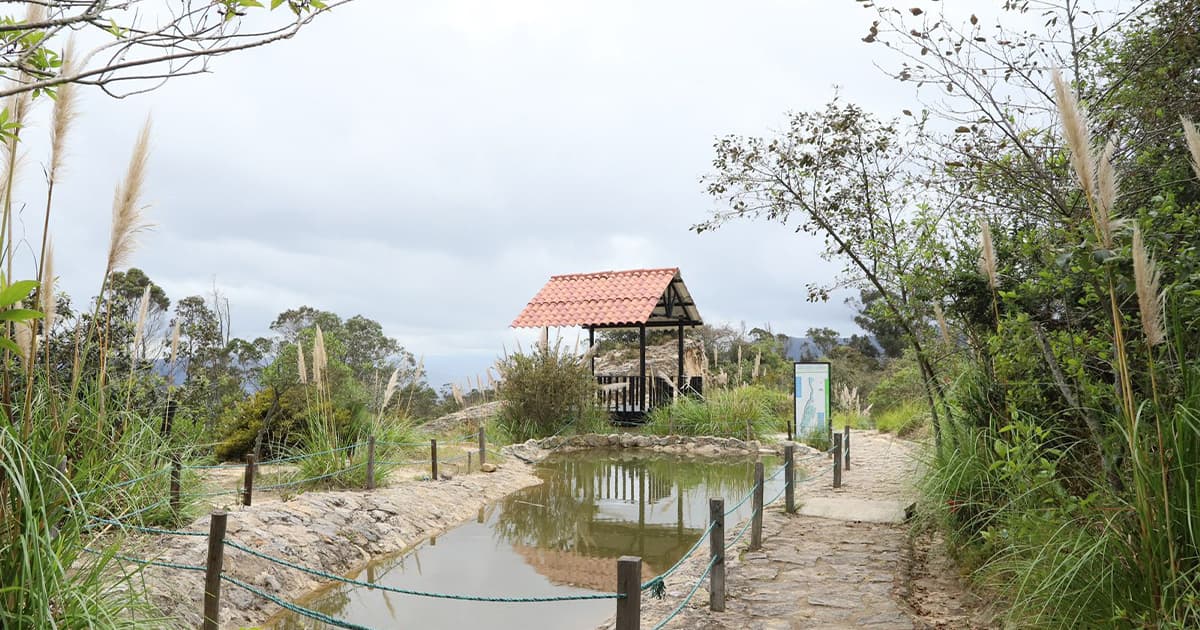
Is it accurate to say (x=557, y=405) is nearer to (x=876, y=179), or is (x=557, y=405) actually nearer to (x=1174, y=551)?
(x=876, y=179)

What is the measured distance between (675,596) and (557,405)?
28.0 feet

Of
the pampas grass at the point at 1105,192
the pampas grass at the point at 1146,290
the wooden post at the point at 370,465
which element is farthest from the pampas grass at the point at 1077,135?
the wooden post at the point at 370,465

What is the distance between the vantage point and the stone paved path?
4258mm

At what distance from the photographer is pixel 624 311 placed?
50.9 feet

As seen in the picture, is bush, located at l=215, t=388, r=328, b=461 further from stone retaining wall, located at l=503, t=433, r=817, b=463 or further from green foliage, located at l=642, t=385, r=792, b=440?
green foliage, located at l=642, t=385, r=792, b=440

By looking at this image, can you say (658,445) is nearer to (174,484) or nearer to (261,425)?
(261,425)

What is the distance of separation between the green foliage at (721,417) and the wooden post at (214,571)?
10.2 meters

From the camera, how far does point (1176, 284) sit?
2.90 m

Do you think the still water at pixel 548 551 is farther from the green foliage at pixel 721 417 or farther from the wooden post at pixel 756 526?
the green foliage at pixel 721 417

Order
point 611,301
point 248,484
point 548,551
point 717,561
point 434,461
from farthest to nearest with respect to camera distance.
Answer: point 611,301, point 434,461, point 548,551, point 248,484, point 717,561

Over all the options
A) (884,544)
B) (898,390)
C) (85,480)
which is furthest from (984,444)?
(898,390)

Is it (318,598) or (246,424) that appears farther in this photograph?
(246,424)

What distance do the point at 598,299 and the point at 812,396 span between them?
17.4 ft

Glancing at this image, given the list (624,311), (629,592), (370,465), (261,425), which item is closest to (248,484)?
(370,465)
